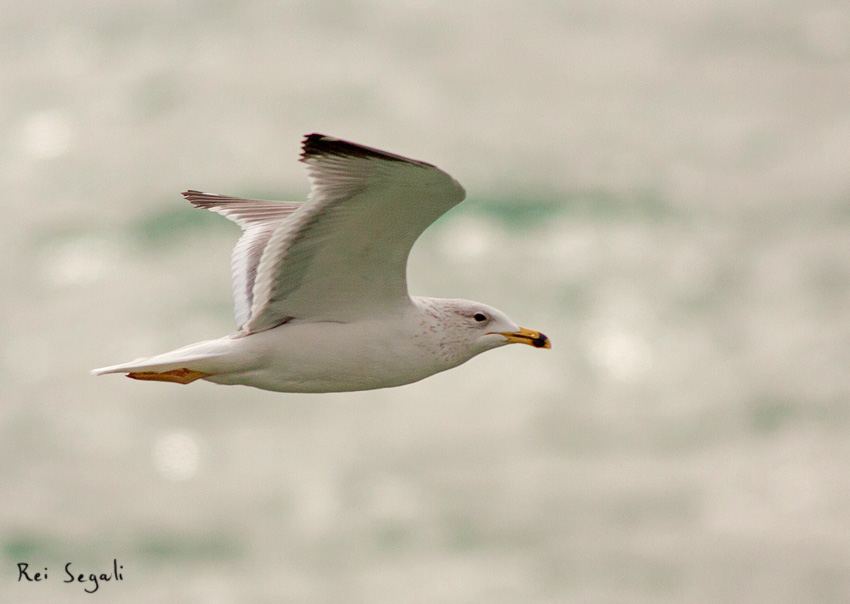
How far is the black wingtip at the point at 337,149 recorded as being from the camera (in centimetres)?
761

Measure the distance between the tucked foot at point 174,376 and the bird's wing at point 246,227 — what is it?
659mm

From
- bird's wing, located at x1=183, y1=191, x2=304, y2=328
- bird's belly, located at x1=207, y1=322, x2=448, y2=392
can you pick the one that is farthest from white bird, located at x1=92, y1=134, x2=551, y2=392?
bird's wing, located at x1=183, y1=191, x2=304, y2=328

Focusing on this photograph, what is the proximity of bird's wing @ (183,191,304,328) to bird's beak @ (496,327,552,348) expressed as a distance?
6.94ft

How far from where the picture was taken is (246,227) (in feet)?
35.7

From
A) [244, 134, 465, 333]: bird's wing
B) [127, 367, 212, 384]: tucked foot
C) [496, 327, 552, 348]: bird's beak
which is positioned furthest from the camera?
[496, 327, 552, 348]: bird's beak

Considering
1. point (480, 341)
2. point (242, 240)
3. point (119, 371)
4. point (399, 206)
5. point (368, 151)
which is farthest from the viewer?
point (242, 240)

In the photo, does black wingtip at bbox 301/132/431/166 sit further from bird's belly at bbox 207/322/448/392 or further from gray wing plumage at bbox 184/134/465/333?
bird's belly at bbox 207/322/448/392

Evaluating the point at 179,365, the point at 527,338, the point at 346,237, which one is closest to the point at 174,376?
the point at 179,365

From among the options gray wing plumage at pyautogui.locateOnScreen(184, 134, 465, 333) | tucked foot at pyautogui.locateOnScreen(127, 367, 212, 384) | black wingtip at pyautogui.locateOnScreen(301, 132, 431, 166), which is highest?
black wingtip at pyautogui.locateOnScreen(301, 132, 431, 166)

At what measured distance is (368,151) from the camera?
763 centimetres

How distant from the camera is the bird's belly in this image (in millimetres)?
9094

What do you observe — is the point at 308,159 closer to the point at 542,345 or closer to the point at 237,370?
the point at 237,370

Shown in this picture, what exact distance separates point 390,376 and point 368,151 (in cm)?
221

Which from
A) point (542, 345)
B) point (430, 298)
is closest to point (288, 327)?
point (430, 298)
